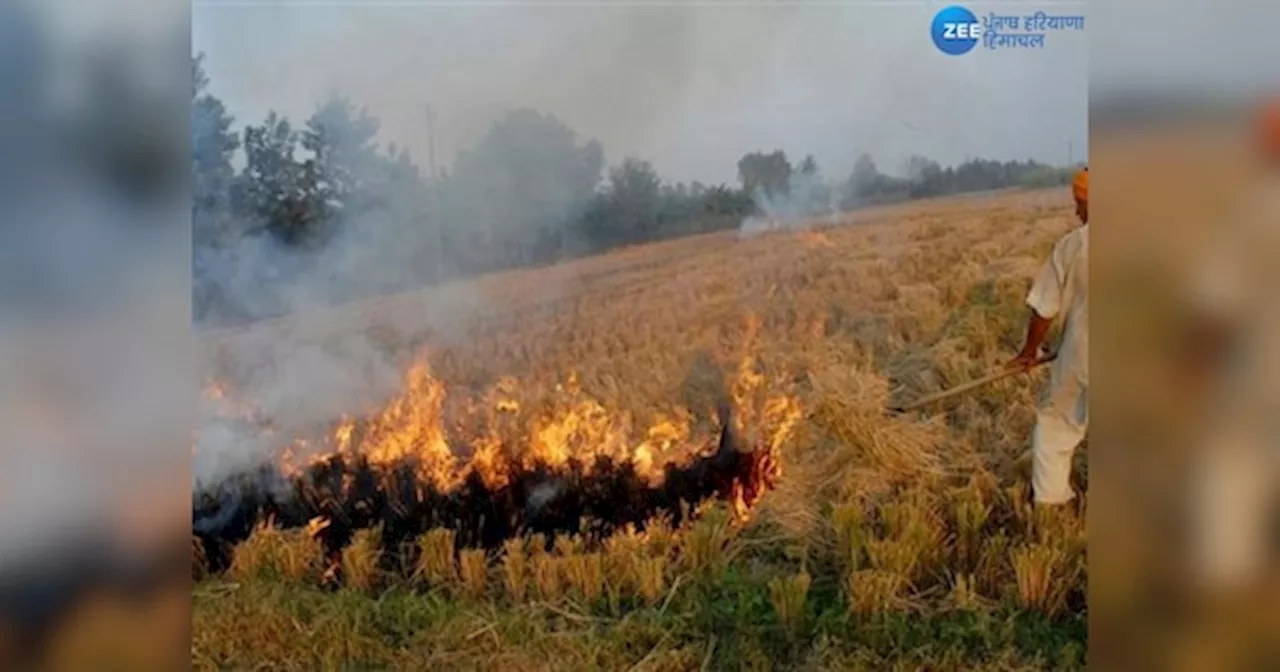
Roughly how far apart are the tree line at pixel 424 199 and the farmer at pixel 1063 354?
5.7 inches

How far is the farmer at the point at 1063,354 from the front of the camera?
1980 millimetres

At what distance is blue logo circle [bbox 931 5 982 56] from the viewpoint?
6.57 feet

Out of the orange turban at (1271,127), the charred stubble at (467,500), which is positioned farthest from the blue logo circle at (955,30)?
the charred stubble at (467,500)

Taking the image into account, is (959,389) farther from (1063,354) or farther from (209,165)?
(209,165)

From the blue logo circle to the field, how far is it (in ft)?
0.87

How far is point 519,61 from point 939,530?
1091mm

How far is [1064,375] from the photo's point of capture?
1995 millimetres

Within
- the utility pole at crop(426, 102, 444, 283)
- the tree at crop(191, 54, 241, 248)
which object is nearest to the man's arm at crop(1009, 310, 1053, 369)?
the utility pole at crop(426, 102, 444, 283)

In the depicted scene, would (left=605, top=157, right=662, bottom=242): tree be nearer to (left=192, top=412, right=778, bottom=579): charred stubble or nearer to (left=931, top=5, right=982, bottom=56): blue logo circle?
(left=192, top=412, right=778, bottom=579): charred stubble

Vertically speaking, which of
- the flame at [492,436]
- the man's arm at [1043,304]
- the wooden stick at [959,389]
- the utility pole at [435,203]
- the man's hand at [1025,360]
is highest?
the utility pole at [435,203]

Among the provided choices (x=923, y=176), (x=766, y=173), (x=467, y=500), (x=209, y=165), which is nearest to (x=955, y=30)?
(x=923, y=176)

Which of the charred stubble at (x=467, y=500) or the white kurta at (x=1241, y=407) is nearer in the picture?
the white kurta at (x=1241, y=407)

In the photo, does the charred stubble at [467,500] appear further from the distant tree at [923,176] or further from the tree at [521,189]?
the distant tree at [923,176]

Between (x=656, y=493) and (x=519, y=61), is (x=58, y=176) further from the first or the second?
(x=656, y=493)
